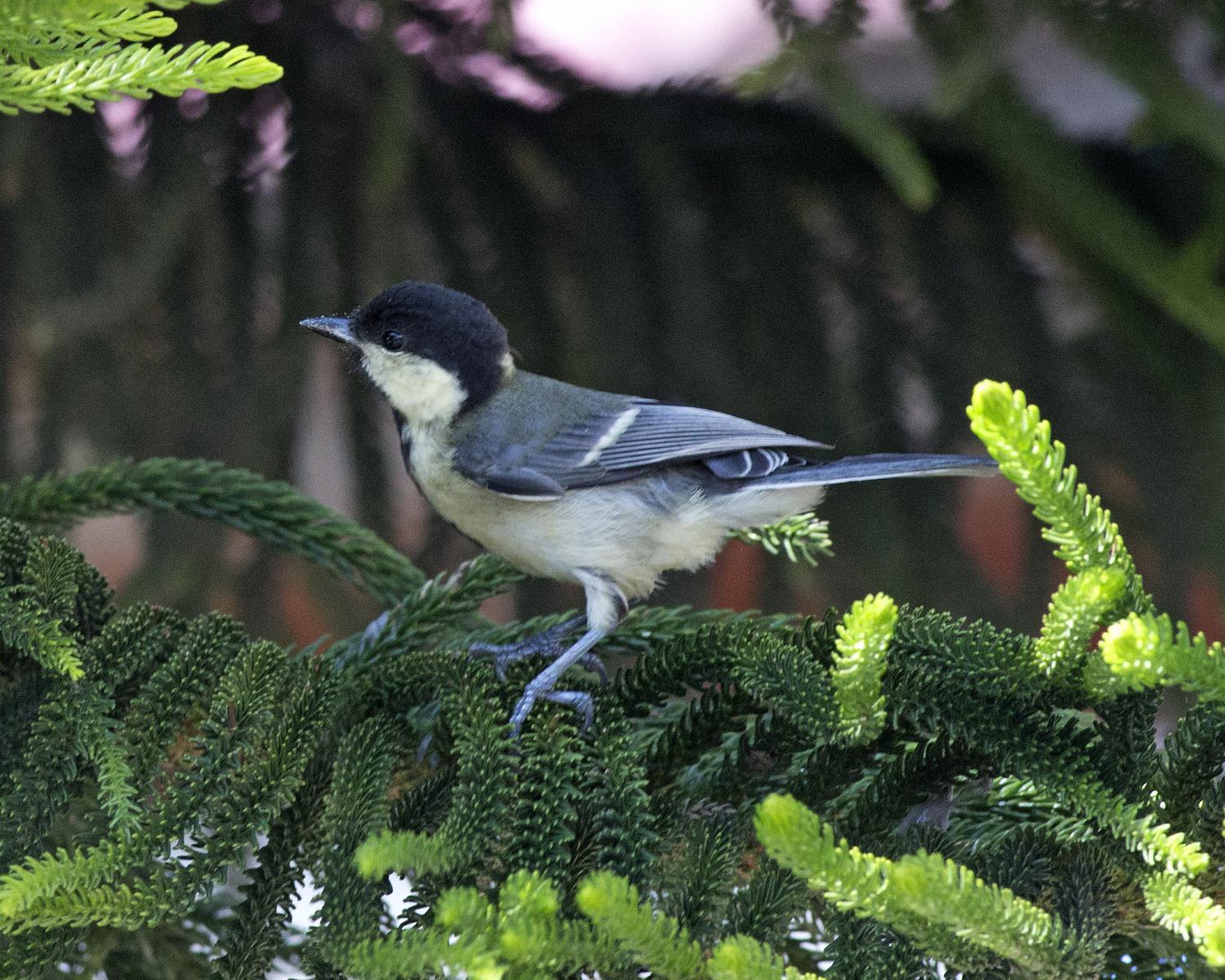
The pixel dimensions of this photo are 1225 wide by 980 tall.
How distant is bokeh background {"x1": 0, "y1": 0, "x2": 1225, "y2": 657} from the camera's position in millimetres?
1638

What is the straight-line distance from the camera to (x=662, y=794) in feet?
2.73

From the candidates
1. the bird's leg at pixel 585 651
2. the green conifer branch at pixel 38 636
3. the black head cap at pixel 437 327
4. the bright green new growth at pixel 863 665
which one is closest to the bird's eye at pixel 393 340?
the black head cap at pixel 437 327

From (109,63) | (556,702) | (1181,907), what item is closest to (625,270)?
(556,702)

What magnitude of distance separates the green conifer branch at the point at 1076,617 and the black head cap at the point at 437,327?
30.9 inches

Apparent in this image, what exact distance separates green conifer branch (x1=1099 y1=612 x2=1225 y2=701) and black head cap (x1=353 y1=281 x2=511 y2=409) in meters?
0.86

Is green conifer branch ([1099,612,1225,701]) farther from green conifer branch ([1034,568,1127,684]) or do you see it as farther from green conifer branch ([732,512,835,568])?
green conifer branch ([732,512,835,568])

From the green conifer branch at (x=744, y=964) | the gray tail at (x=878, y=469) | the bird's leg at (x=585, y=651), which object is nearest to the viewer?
the green conifer branch at (x=744, y=964)

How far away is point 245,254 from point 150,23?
112cm

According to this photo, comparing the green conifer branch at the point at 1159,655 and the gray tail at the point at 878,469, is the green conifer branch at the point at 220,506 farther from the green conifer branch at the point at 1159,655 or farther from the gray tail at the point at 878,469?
the green conifer branch at the point at 1159,655

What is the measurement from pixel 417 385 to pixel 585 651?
0.41 metres

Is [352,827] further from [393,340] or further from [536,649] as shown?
[393,340]

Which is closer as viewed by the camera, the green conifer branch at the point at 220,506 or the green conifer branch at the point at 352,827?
the green conifer branch at the point at 352,827

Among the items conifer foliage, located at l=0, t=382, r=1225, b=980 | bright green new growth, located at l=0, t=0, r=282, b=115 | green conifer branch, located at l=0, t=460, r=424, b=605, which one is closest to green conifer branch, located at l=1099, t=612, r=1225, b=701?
conifer foliage, located at l=0, t=382, r=1225, b=980

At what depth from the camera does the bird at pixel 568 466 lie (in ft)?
4.07
